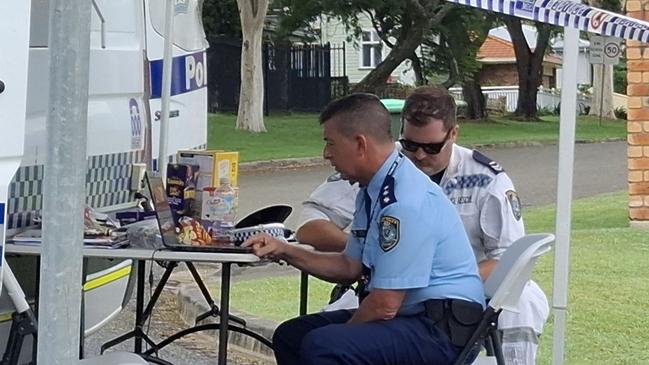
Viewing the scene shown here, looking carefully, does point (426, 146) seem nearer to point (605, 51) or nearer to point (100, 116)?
point (100, 116)

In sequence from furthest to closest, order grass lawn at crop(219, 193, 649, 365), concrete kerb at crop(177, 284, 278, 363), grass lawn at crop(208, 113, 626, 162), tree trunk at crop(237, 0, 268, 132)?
tree trunk at crop(237, 0, 268, 132)
grass lawn at crop(208, 113, 626, 162)
concrete kerb at crop(177, 284, 278, 363)
grass lawn at crop(219, 193, 649, 365)

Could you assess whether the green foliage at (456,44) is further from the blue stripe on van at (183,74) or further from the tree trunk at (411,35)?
the blue stripe on van at (183,74)

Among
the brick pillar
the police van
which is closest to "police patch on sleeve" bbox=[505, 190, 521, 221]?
the police van

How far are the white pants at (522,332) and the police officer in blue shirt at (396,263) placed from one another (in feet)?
1.58

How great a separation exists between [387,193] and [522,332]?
99 cm

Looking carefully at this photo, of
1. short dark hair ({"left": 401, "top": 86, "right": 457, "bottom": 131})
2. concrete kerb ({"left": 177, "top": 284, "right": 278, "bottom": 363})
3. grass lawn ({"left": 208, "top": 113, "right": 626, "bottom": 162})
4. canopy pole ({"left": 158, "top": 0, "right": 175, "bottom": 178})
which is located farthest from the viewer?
grass lawn ({"left": 208, "top": 113, "right": 626, "bottom": 162})

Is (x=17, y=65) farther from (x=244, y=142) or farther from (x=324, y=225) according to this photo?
(x=244, y=142)

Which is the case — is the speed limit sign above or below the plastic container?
above

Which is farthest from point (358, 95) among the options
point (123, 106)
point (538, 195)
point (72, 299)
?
point (538, 195)

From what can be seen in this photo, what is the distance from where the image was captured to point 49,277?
2592 millimetres

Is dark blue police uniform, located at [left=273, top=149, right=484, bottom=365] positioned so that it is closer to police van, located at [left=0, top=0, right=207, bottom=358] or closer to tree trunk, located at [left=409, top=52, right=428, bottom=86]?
police van, located at [left=0, top=0, right=207, bottom=358]

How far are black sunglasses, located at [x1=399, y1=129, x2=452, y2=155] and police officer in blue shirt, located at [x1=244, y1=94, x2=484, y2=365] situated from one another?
459 millimetres

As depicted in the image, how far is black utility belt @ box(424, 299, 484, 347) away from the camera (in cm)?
392

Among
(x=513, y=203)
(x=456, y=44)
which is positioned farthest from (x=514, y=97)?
(x=513, y=203)
